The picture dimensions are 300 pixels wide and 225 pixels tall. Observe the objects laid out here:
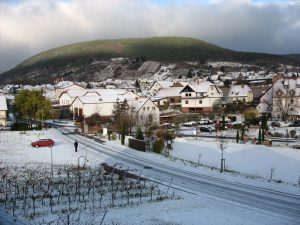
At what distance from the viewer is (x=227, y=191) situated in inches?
1027

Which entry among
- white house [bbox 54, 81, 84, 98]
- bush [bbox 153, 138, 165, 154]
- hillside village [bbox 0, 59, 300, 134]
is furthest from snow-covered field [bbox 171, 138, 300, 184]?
white house [bbox 54, 81, 84, 98]

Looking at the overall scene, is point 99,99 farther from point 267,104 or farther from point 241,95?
point 241,95

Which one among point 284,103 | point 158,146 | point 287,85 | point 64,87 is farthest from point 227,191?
point 64,87

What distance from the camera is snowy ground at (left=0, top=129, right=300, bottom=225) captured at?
19.8 m

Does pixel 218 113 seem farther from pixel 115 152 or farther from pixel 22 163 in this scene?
pixel 22 163

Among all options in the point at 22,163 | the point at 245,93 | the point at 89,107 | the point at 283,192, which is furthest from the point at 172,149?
the point at 245,93

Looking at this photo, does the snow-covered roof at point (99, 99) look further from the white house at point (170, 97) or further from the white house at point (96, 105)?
the white house at point (170, 97)

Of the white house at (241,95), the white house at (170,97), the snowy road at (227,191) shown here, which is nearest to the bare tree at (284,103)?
the white house at (241,95)

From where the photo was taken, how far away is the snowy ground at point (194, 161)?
1977cm

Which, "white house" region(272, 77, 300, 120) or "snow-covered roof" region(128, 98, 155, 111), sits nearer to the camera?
"white house" region(272, 77, 300, 120)

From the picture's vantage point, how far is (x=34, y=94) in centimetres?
7344

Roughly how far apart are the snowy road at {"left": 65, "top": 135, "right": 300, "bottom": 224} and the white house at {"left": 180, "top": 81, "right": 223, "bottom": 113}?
194 ft

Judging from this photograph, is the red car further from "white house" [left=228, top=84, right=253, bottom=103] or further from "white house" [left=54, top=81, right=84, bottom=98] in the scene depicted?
"white house" [left=54, top=81, right=84, bottom=98]

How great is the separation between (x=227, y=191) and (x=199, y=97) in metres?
70.8
